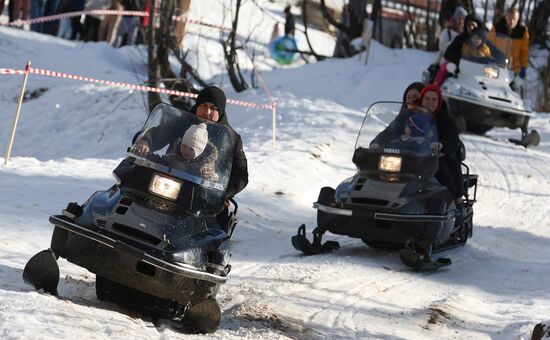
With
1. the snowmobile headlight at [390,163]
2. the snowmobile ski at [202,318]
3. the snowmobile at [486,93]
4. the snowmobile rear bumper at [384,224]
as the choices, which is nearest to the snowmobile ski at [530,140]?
the snowmobile at [486,93]

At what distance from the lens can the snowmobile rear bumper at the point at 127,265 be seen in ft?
23.4

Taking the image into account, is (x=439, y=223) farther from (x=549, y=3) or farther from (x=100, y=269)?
(x=549, y=3)

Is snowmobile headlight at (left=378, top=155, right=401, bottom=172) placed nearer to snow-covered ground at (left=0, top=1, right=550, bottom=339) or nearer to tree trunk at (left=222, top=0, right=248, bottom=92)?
snow-covered ground at (left=0, top=1, right=550, bottom=339)

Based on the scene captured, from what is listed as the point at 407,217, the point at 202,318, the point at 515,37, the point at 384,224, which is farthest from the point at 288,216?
the point at 515,37

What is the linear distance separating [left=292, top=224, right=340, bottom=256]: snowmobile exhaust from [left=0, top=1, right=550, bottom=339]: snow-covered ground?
119 mm

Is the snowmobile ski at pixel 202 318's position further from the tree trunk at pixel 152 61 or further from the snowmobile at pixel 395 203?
the tree trunk at pixel 152 61

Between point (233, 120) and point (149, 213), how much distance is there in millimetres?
12375

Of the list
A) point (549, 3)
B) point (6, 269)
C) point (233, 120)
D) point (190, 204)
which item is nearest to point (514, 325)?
point (190, 204)

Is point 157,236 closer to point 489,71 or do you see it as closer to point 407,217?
point 407,217

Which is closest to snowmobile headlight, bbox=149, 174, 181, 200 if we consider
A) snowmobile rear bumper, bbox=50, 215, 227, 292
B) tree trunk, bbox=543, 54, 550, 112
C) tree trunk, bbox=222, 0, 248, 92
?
snowmobile rear bumper, bbox=50, 215, 227, 292

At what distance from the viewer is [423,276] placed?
10266 mm

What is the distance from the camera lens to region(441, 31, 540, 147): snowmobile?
60.1 ft

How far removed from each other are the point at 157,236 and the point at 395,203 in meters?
3.72

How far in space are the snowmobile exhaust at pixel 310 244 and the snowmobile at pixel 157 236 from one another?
256cm
